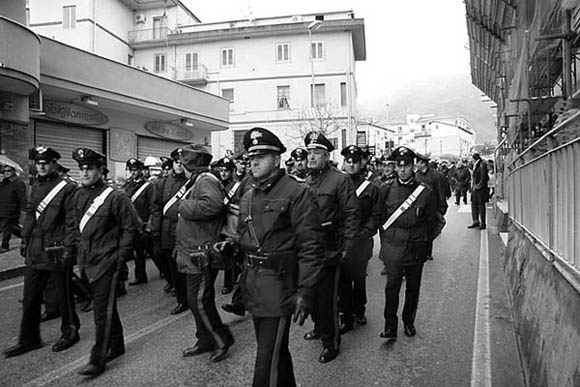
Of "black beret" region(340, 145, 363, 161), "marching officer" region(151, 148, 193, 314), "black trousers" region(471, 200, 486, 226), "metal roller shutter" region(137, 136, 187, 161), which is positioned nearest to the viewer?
"black beret" region(340, 145, 363, 161)

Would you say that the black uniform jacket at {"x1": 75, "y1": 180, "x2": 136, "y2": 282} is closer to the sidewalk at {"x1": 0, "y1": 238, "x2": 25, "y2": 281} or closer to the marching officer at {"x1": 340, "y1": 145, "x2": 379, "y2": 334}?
the marching officer at {"x1": 340, "y1": 145, "x2": 379, "y2": 334}

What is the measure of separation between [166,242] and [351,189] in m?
2.88

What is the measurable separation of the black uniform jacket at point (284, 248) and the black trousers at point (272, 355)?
0.08m

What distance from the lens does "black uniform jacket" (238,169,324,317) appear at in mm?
3074

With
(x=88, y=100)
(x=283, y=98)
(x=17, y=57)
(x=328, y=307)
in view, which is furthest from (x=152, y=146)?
(x=283, y=98)

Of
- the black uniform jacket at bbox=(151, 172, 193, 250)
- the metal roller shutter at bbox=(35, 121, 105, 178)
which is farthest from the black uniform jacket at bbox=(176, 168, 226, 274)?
the metal roller shutter at bbox=(35, 121, 105, 178)

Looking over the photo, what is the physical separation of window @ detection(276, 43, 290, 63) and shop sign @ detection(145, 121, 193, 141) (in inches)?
703

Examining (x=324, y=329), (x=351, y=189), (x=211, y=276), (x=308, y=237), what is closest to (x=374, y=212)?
(x=351, y=189)

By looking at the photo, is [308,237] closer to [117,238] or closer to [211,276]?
[211,276]

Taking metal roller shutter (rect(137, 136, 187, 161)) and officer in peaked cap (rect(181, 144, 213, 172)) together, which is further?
metal roller shutter (rect(137, 136, 187, 161))

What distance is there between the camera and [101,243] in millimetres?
4316

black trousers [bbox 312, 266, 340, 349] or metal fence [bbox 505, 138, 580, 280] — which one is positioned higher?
metal fence [bbox 505, 138, 580, 280]

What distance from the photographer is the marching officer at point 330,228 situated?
4.52 metres

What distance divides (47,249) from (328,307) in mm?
2747
